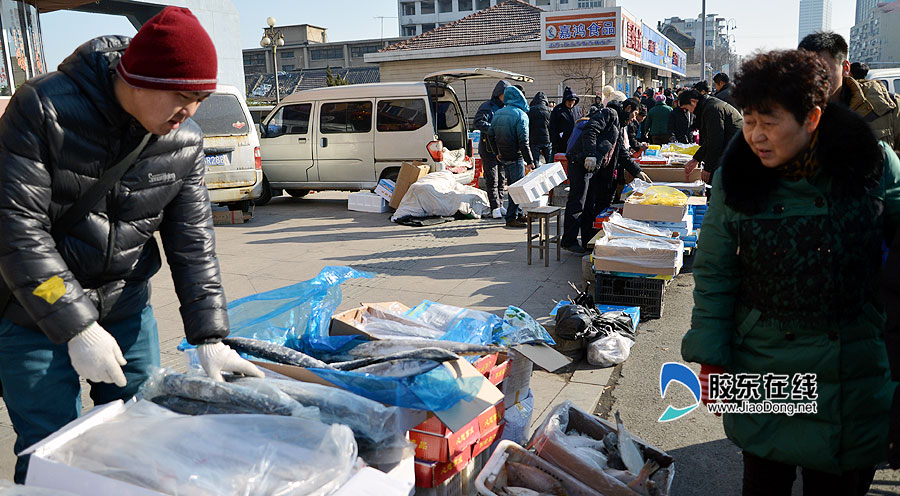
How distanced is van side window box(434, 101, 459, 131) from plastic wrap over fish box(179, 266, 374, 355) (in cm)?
848

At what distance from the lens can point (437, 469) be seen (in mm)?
2332

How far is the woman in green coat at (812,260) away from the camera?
195 centimetres

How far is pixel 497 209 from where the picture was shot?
34.1 feet

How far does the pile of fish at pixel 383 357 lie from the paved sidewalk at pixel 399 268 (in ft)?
4.34

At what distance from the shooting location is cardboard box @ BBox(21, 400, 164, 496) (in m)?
1.50

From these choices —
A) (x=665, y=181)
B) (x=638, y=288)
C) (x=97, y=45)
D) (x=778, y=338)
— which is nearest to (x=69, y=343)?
(x=97, y=45)

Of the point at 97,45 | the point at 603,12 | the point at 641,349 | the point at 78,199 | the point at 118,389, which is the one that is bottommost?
the point at 641,349

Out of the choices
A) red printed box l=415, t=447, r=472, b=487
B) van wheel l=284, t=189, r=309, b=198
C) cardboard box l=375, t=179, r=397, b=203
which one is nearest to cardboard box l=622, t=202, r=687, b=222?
red printed box l=415, t=447, r=472, b=487

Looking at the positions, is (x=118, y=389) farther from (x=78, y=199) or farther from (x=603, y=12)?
(x=603, y=12)

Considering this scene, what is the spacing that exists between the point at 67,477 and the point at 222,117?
9.03m

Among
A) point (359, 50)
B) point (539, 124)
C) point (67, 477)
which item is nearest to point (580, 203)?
point (539, 124)

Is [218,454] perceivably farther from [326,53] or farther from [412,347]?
[326,53]

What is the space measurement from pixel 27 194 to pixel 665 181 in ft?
25.0

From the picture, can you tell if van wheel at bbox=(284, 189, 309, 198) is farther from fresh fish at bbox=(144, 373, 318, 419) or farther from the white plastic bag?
fresh fish at bbox=(144, 373, 318, 419)
